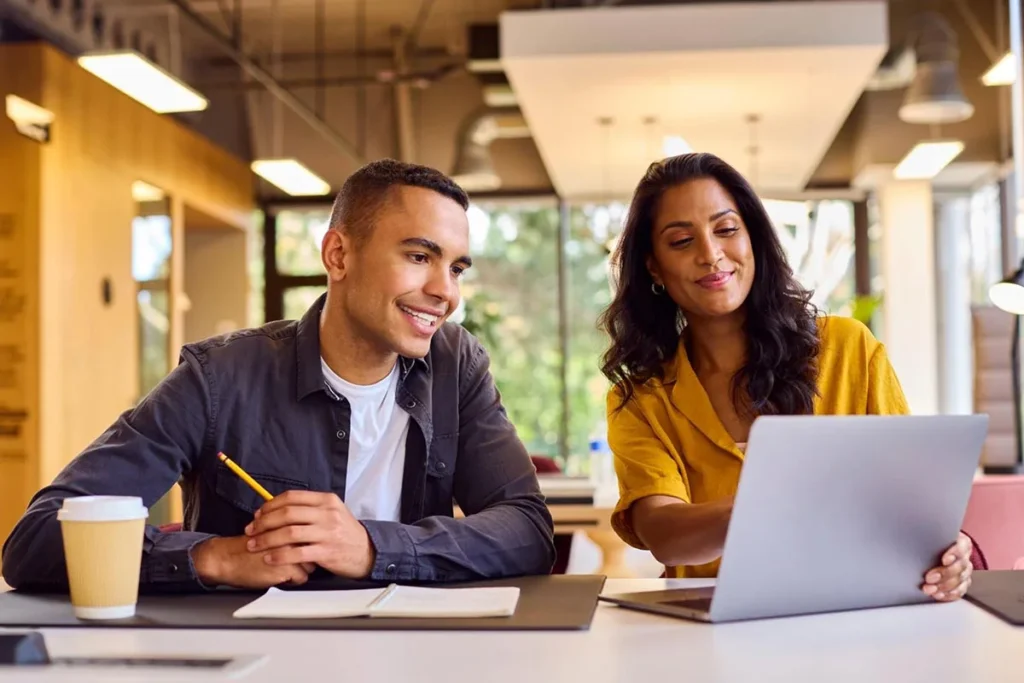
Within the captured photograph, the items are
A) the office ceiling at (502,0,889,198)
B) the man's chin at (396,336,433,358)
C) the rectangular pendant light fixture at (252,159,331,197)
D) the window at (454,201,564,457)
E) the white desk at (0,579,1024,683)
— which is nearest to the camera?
the white desk at (0,579,1024,683)

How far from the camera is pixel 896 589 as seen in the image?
155 centimetres

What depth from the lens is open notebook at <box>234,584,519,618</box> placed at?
148cm

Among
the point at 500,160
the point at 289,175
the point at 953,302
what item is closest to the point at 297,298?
the point at 500,160

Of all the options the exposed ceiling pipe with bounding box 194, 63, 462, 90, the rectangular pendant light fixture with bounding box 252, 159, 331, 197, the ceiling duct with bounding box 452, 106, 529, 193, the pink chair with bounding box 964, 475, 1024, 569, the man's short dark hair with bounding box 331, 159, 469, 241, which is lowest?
the pink chair with bounding box 964, 475, 1024, 569

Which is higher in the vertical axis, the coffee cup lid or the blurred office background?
the blurred office background

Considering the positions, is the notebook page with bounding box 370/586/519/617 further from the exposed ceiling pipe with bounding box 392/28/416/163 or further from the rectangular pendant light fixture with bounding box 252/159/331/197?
the exposed ceiling pipe with bounding box 392/28/416/163

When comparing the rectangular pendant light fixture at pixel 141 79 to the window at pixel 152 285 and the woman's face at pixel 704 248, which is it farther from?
the woman's face at pixel 704 248

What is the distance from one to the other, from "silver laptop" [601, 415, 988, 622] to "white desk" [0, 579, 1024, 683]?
39 millimetres

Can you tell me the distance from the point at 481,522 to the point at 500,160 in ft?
30.3

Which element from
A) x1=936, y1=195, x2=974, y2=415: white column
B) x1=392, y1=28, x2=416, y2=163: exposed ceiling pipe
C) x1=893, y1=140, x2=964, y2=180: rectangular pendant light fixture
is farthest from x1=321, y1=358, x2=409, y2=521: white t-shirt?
x1=936, y1=195, x2=974, y2=415: white column

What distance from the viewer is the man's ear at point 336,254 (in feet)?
7.17

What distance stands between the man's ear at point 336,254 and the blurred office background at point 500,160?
119 inches

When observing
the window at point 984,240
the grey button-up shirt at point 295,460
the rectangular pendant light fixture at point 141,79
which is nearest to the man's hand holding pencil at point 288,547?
the grey button-up shirt at point 295,460

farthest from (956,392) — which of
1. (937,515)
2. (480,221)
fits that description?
(937,515)
